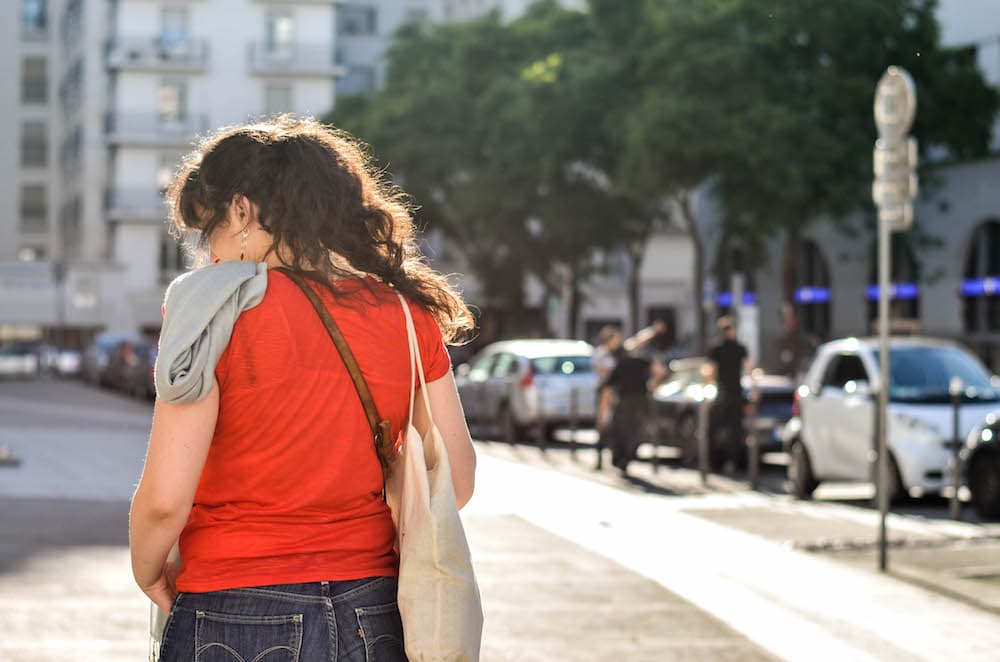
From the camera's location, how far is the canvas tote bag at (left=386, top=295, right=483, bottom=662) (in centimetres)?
327

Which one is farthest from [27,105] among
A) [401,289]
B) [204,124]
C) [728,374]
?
[401,289]

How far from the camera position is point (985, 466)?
15.3m

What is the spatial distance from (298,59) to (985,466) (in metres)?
66.1

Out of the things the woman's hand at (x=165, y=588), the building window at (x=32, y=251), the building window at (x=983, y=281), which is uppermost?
the building window at (x=32, y=251)

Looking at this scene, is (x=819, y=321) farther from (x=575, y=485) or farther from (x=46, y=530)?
(x=46, y=530)

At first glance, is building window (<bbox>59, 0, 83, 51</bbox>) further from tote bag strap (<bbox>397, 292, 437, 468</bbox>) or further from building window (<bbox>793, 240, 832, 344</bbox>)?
tote bag strap (<bbox>397, 292, 437, 468</bbox>)

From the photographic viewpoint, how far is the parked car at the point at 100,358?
5506cm

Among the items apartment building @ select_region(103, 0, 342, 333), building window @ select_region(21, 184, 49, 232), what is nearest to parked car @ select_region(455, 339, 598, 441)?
apartment building @ select_region(103, 0, 342, 333)

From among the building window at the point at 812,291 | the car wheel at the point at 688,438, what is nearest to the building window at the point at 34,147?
the building window at the point at 812,291

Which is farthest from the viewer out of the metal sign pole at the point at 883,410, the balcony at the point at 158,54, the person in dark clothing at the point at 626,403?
the balcony at the point at 158,54

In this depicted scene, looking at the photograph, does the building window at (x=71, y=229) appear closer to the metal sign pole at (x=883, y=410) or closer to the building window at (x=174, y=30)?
the building window at (x=174, y=30)

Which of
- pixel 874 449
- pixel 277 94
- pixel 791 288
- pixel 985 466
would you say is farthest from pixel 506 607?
pixel 277 94

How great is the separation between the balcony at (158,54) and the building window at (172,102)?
2.63 feet

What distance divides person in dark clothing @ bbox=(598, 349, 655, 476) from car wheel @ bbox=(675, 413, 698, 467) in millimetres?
1117
